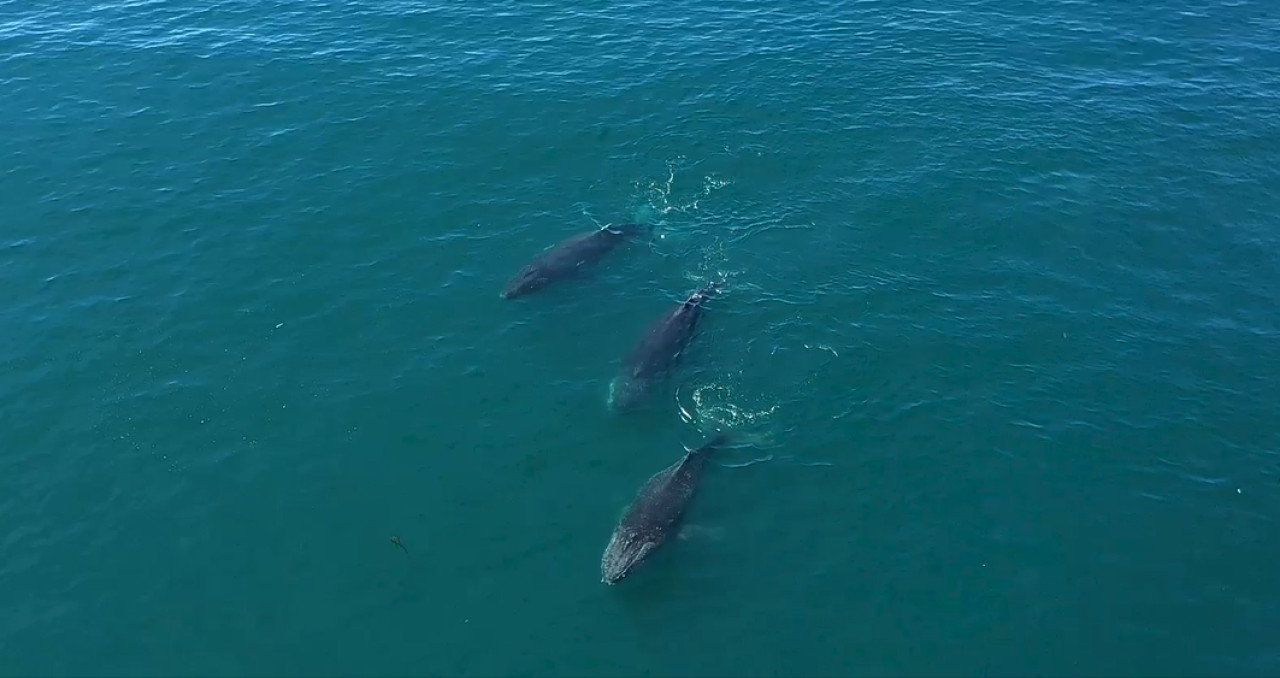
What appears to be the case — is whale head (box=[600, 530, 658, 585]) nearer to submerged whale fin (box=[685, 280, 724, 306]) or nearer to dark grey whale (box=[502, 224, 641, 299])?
submerged whale fin (box=[685, 280, 724, 306])

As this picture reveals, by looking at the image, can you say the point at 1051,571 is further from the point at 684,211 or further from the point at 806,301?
the point at 684,211

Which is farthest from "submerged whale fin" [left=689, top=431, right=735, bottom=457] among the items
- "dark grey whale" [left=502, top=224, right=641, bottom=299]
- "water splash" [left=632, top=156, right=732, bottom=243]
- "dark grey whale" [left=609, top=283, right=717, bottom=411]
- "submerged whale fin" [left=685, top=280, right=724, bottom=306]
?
"water splash" [left=632, top=156, right=732, bottom=243]

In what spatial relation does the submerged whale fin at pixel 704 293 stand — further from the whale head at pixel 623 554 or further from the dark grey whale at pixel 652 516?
the whale head at pixel 623 554

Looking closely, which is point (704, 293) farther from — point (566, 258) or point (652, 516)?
point (652, 516)

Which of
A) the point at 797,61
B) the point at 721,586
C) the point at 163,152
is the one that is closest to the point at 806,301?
the point at 721,586

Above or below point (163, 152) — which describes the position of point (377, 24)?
above

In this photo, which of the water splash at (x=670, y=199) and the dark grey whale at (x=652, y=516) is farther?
the water splash at (x=670, y=199)

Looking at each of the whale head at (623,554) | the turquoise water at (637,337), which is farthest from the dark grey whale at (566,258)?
the whale head at (623,554)
